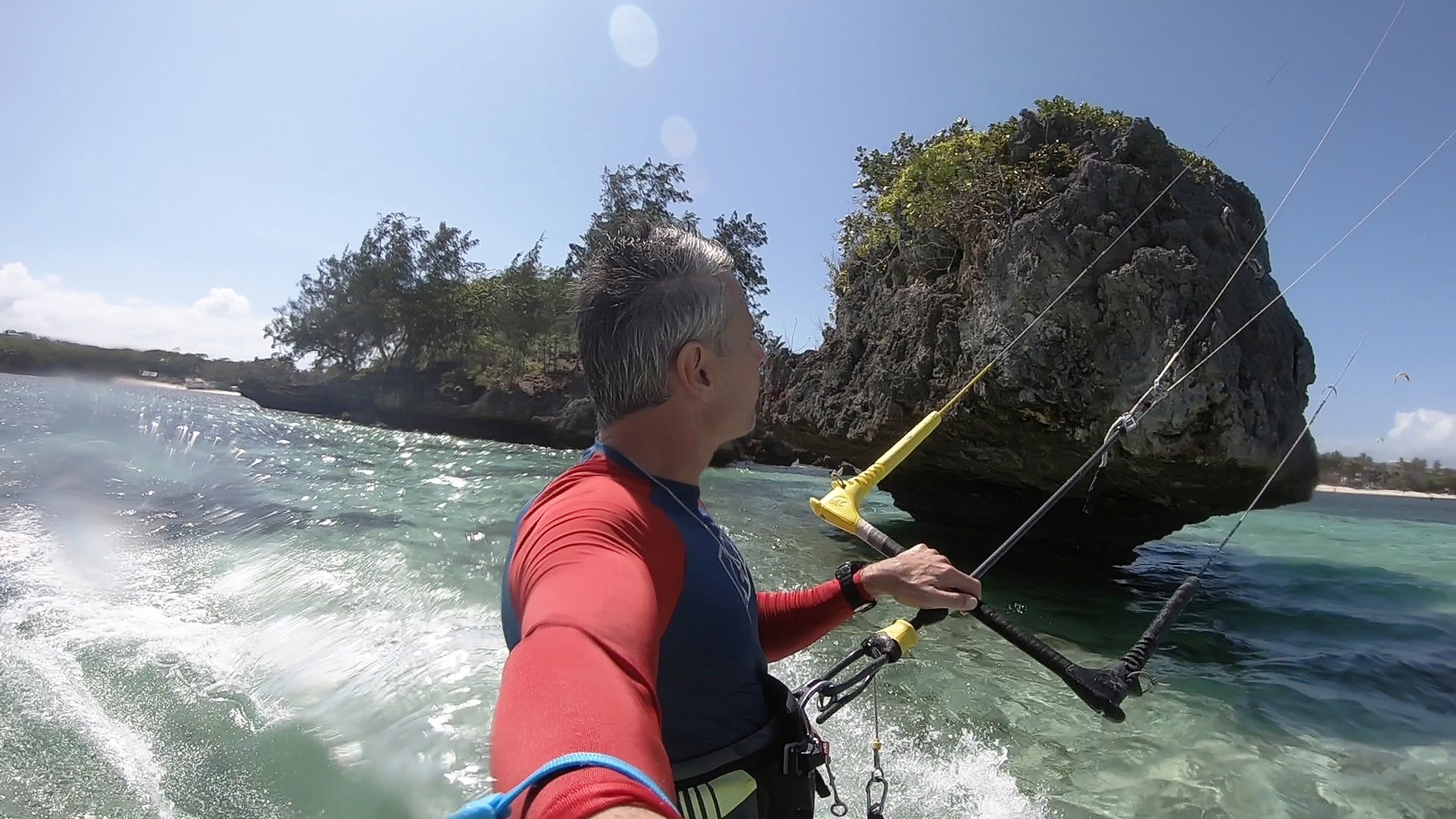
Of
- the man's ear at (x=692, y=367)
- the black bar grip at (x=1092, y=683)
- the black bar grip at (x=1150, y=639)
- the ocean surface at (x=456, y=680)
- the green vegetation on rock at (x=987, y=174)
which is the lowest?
the ocean surface at (x=456, y=680)

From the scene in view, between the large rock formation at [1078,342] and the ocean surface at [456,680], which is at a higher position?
the large rock formation at [1078,342]

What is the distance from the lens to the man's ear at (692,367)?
1486 millimetres

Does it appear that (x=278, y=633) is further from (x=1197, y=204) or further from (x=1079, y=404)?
(x=1197, y=204)

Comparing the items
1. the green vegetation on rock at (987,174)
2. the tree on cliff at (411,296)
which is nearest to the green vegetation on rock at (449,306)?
the tree on cliff at (411,296)

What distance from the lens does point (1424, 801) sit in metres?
3.73

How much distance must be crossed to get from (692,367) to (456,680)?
3872 mm

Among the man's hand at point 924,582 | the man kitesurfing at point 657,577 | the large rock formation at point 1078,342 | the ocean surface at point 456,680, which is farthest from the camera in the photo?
the large rock formation at point 1078,342

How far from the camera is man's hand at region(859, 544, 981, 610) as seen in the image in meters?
2.02

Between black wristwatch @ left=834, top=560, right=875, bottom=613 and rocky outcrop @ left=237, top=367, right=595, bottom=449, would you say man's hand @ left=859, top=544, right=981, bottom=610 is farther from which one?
rocky outcrop @ left=237, top=367, right=595, bottom=449

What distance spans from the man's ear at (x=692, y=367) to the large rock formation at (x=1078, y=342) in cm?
393

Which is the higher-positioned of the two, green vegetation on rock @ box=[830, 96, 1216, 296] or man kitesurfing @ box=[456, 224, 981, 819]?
green vegetation on rock @ box=[830, 96, 1216, 296]

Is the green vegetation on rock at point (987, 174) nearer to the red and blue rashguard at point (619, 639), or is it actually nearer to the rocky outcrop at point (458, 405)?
the red and blue rashguard at point (619, 639)

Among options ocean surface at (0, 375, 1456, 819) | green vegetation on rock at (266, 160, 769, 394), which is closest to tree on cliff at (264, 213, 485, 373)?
green vegetation on rock at (266, 160, 769, 394)

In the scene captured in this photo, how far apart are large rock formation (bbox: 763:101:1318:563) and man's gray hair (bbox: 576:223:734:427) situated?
3953 millimetres
